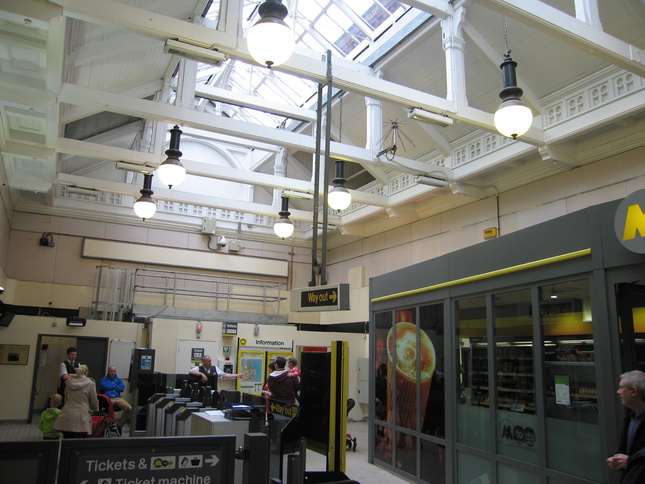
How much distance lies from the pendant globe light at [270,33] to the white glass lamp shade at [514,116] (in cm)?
275

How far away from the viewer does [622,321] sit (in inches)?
177

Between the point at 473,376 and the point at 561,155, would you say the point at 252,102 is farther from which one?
the point at 473,376

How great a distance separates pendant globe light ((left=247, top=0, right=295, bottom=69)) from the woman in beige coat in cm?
528

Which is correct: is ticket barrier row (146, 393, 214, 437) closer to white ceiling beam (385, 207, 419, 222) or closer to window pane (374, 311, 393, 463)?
window pane (374, 311, 393, 463)

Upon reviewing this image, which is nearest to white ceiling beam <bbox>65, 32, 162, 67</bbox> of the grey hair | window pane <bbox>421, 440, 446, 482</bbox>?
window pane <bbox>421, 440, 446, 482</bbox>

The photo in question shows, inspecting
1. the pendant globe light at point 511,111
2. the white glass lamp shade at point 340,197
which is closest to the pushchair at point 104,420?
the white glass lamp shade at point 340,197

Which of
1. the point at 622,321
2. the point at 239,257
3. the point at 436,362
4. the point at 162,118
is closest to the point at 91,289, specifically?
the point at 239,257

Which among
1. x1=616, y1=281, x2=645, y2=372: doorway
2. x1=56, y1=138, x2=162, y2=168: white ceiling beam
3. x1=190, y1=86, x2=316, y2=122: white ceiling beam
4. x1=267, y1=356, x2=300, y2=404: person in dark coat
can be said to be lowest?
x1=267, y1=356, x2=300, y2=404: person in dark coat

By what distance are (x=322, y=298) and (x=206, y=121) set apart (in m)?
5.61

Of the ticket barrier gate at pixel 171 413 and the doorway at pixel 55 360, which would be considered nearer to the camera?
the ticket barrier gate at pixel 171 413

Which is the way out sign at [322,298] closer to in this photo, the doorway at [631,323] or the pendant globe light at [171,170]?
the doorway at [631,323]

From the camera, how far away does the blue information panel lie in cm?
254

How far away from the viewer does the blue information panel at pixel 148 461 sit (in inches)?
100

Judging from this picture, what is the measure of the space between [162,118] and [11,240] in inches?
329
